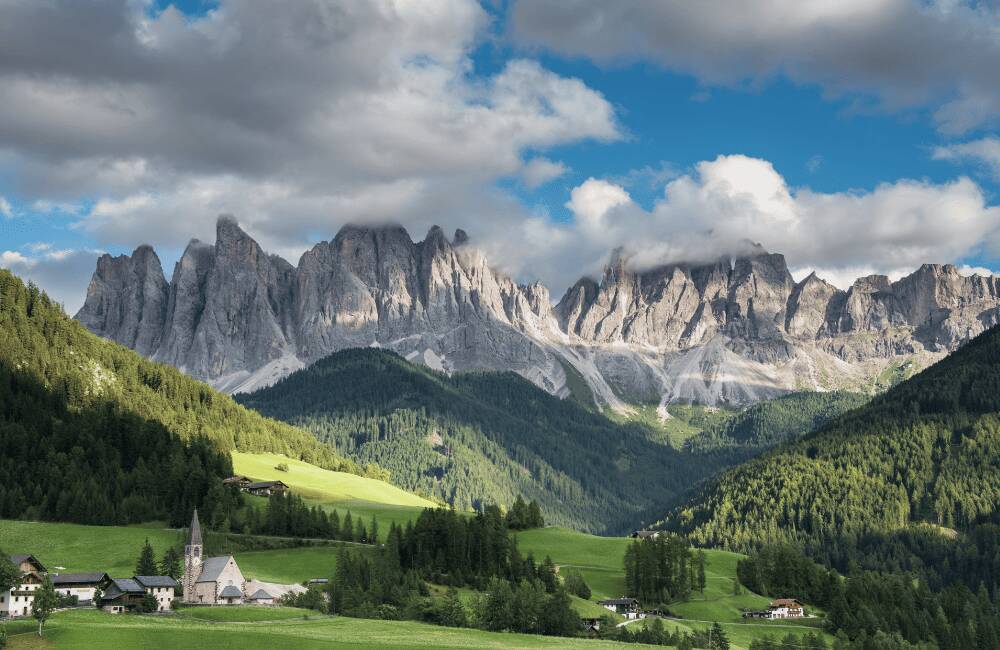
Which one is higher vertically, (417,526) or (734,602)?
(417,526)

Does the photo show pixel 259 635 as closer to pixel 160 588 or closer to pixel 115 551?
pixel 160 588

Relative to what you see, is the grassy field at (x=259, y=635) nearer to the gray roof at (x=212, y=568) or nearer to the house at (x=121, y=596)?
the house at (x=121, y=596)

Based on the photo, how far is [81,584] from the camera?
11875 centimetres

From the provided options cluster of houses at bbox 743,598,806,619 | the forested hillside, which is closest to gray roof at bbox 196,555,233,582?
the forested hillside

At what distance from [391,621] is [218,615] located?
16.5m

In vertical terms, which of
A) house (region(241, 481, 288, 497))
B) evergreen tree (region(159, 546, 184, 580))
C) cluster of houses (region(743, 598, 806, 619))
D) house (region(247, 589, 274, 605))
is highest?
house (region(241, 481, 288, 497))

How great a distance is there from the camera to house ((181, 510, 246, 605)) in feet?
403

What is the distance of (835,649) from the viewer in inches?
4712

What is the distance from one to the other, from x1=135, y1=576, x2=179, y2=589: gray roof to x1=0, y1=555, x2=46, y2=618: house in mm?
9782

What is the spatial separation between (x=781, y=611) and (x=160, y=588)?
82.3 metres

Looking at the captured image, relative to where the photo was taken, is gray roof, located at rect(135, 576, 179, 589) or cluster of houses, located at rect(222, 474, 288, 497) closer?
gray roof, located at rect(135, 576, 179, 589)

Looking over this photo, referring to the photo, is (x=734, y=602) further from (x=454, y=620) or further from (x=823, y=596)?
(x=454, y=620)

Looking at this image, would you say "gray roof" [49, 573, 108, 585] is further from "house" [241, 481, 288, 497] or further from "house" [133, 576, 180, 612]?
"house" [241, 481, 288, 497]

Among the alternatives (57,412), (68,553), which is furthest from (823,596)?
(57,412)
